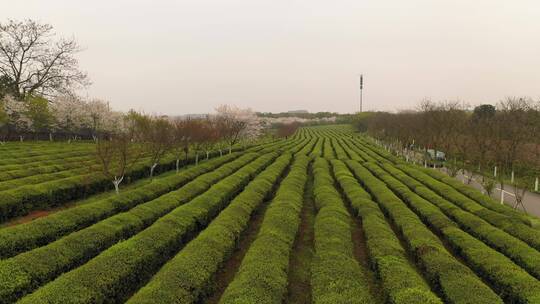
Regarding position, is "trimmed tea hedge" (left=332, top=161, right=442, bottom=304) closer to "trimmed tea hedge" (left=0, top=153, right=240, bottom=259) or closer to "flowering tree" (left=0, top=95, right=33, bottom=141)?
"trimmed tea hedge" (left=0, top=153, right=240, bottom=259)

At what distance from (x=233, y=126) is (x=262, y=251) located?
39317 mm

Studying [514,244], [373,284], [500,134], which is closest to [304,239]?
[373,284]

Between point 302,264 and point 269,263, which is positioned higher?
point 269,263

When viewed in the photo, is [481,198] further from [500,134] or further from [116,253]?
[116,253]

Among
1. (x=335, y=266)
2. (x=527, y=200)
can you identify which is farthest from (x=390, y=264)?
(x=527, y=200)

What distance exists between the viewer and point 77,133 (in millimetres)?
67938

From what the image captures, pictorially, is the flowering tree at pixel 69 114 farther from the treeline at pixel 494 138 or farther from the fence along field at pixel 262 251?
the treeline at pixel 494 138

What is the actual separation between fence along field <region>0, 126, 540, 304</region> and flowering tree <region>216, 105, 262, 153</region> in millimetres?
27893

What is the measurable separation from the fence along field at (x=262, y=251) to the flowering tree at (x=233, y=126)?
1098 inches

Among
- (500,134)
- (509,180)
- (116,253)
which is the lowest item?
(509,180)

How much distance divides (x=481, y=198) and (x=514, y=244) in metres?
9.43

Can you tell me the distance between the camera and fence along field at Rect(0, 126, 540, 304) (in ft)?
31.2

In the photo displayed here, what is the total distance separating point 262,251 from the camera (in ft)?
40.1

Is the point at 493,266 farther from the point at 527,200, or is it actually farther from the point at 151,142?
the point at 151,142
